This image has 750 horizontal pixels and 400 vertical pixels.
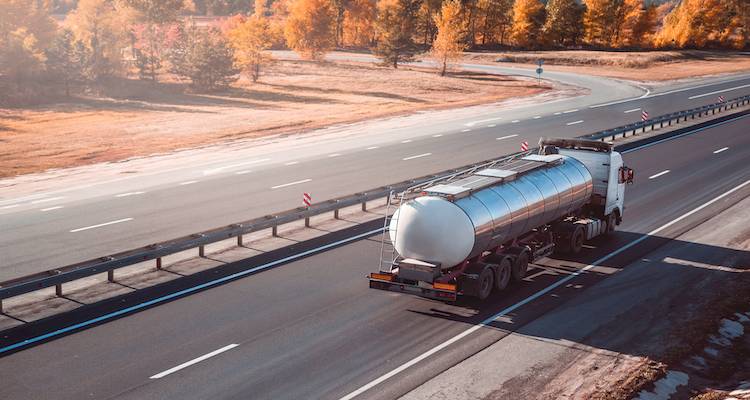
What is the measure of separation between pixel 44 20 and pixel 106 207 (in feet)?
236

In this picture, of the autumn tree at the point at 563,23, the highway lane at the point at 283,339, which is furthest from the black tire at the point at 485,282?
the autumn tree at the point at 563,23

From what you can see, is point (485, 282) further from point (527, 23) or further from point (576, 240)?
point (527, 23)

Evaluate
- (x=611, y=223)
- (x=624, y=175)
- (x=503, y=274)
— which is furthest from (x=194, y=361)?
(x=624, y=175)

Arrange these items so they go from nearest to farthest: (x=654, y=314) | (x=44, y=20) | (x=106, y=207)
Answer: (x=654, y=314)
(x=106, y=207)
(x=44, y=20)

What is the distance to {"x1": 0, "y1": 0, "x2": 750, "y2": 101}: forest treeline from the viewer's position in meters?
72.2

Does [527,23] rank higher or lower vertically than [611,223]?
higher

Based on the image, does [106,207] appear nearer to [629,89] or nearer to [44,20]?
[629,89]

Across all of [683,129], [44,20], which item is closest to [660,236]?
[683,129]

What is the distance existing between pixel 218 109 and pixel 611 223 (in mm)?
46119

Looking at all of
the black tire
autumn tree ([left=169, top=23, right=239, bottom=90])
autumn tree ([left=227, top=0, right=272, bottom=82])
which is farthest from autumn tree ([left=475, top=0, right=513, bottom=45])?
the black tire

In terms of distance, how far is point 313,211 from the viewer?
863 inches

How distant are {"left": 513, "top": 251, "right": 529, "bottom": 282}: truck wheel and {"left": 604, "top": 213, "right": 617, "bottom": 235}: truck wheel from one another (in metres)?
5.20

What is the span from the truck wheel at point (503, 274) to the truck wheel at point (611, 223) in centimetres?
596

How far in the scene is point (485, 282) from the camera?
16.2 metres
